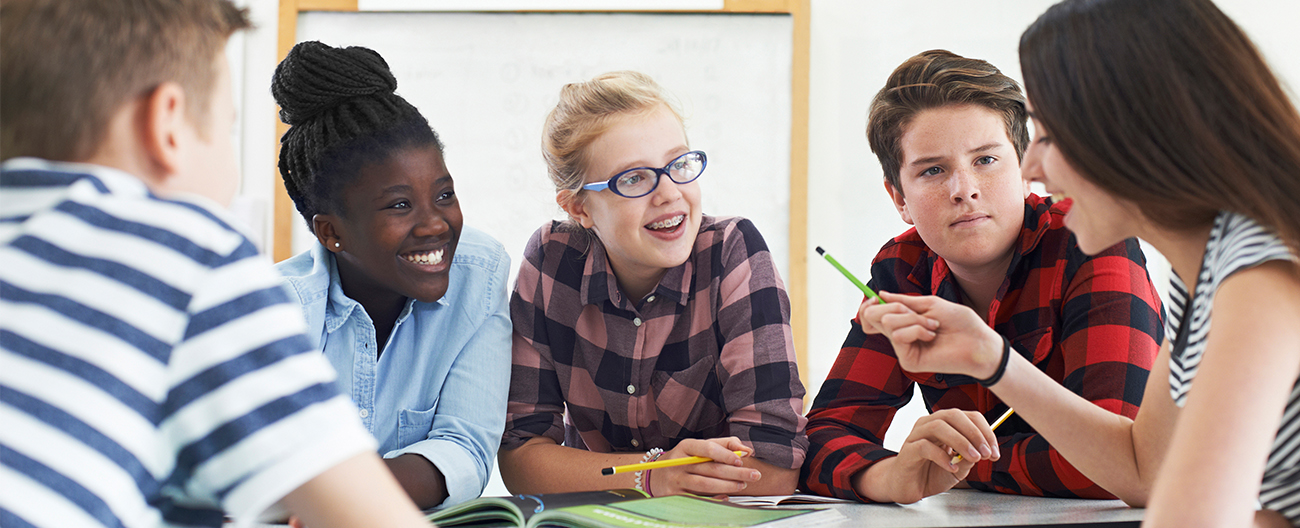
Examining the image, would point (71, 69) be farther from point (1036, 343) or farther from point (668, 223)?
point (1036, 343)

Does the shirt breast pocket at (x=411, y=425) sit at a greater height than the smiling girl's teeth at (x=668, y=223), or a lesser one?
lesser

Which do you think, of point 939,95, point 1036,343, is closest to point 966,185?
point 939,95

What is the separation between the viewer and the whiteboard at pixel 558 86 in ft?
9.02

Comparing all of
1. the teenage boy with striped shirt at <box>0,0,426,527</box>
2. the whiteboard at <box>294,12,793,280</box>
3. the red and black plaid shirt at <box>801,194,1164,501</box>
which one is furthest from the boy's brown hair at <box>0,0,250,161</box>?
the whiteboard at <box>294,12,793,280</box>

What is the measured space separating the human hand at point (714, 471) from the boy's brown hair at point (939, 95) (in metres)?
0.61

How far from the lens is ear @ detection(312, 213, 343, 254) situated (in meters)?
1.35

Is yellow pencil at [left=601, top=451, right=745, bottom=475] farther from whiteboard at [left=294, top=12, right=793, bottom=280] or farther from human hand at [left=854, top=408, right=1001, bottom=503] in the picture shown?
whiteboard at [left=294, top=12, right=793, bottom=280]

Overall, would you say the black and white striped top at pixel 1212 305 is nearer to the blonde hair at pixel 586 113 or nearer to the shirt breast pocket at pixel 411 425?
the blonde hair at pixel 586 113

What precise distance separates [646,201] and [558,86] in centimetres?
145

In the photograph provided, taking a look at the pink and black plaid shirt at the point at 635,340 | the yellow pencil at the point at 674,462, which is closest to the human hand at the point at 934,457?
the yellow pencil at the point at 674,462

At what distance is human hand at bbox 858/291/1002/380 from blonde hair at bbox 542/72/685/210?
61 cm

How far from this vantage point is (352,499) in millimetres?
580

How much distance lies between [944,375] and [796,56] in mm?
1603

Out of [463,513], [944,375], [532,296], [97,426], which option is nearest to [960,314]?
[944,375]
